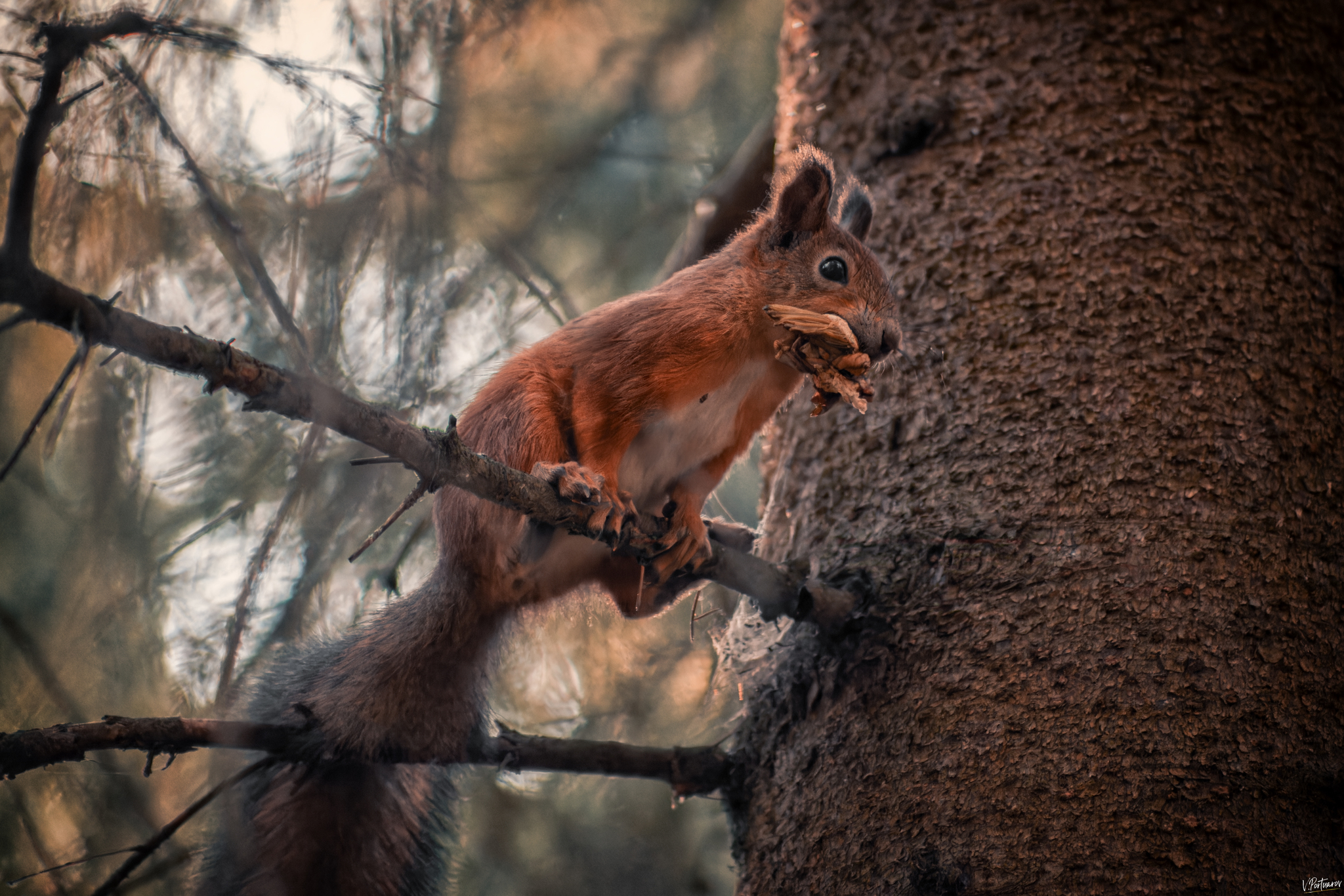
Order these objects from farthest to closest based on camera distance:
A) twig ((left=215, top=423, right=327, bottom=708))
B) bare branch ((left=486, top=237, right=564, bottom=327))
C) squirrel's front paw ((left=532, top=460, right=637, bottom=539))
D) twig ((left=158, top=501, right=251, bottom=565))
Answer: bare branch ((left=486, top=237, right=564, bottom=327)) → squirrel's front paw ((left=532, top=460, right=637, bottom=539)) → twig ((left=158, top=501, right=251, bottom=565)) → twig ((left=215, top=423, right=327, bottom=708))

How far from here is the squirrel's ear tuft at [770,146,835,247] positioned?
1.38 meters

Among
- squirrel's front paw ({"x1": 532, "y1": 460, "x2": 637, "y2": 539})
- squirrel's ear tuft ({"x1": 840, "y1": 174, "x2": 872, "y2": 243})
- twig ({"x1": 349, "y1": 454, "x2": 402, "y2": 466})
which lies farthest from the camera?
squirrel's ear tuft ({"x1": 840, "y1": 174, "x2": 872, "y2": 243})

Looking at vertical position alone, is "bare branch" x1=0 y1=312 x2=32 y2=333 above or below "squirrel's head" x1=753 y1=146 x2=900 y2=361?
above

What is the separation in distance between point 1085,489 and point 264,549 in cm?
99

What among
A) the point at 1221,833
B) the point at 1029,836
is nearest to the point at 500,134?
the point at 1029,836

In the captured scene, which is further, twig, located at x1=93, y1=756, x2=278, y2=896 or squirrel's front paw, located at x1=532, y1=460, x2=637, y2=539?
squirrel's front paw, located at x1=532, y1=460, x2=637, y2=539

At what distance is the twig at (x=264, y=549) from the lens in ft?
2.76

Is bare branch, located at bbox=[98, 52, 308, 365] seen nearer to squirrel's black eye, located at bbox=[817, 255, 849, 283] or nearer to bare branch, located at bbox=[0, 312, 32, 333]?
bare branch, located at bbox=[0, 312, 32, 333]

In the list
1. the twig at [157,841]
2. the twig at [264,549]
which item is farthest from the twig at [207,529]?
the twig at [157,841]

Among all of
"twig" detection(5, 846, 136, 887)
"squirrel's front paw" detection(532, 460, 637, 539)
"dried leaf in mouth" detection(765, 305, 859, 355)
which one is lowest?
"twig" detection(5, 846, 136, 887)

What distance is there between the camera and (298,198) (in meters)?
0.93

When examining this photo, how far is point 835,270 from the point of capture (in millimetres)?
1386

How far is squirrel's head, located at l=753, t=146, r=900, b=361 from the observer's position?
4.23 feet

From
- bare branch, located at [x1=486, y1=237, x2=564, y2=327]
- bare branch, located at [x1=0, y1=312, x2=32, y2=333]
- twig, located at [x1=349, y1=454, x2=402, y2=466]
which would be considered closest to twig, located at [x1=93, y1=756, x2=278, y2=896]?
twig, located at [x1=349, y1=454, x2=402, y2=466]
